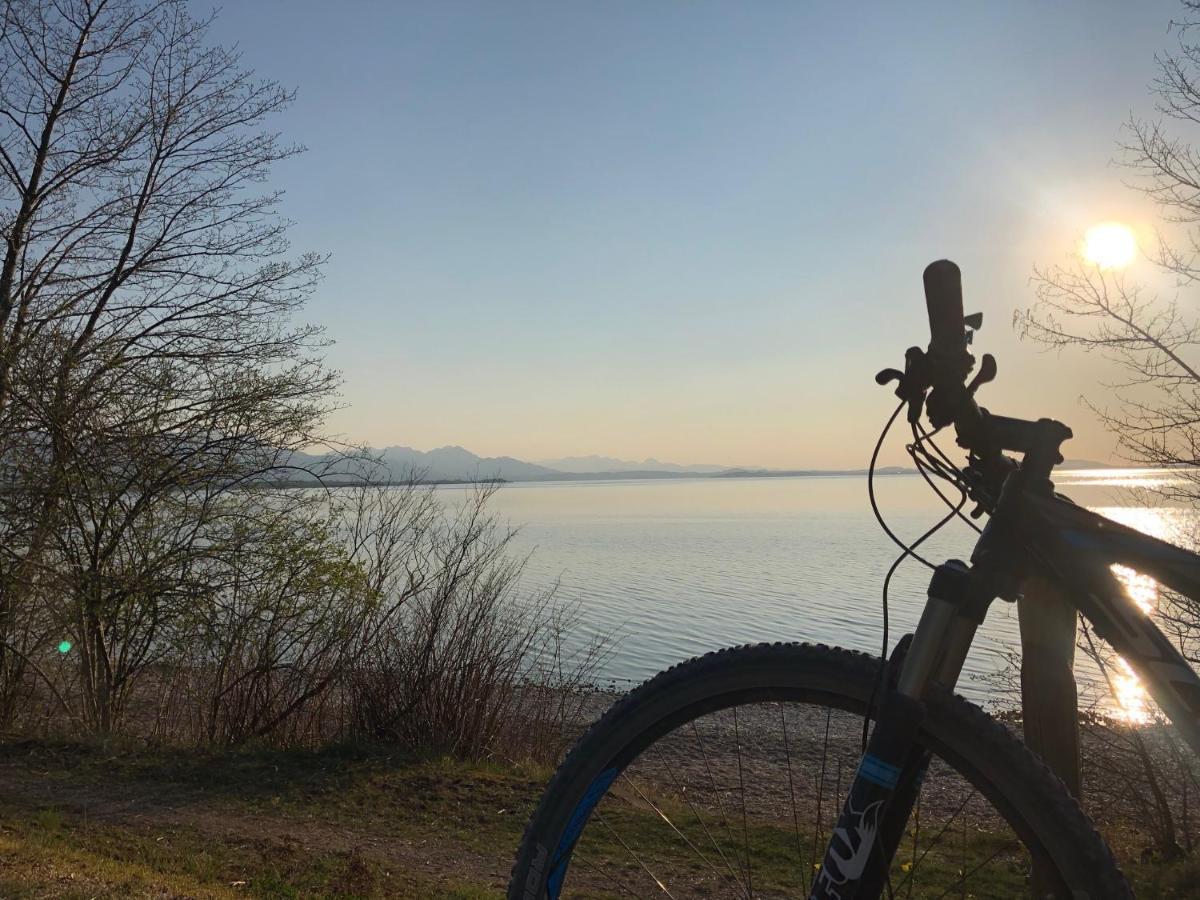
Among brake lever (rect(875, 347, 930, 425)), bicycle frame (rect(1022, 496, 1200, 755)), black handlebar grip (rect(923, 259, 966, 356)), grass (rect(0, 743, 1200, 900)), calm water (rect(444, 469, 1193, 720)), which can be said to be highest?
black handlebar grip (rect(923, 259, 966, 356))

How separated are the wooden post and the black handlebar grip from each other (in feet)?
1.53

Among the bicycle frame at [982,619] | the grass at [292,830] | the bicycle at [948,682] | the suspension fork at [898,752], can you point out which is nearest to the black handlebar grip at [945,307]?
the bicycle at [948,682]

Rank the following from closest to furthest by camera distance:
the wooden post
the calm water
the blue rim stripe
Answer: the blue rim stripe
the wooden post
the calm water

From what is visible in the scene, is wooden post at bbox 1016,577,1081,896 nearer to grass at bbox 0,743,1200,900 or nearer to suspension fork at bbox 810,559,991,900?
suspension fork at bbox 810,559,991,900

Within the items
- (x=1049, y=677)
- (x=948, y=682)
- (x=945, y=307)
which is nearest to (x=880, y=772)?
(x=948, y=682)

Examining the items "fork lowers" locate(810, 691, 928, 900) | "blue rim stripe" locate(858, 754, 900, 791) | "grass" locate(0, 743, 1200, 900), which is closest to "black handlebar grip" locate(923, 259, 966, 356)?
"fork lowers" locate(810, 691, 928, 900)

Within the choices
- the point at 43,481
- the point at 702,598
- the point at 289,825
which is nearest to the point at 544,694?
the point at 289,825

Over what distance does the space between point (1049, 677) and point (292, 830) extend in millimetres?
5023

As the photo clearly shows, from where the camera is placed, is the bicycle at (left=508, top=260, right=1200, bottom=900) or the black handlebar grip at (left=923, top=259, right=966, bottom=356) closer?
the bicycle at (left=508, top=260, right=1200, bottom=900)

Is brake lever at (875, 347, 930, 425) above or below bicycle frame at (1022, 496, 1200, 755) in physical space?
above

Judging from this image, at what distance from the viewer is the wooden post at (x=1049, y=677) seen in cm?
169

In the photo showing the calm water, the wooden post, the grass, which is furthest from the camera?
the calm water

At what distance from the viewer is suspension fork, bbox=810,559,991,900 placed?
1.46 meters

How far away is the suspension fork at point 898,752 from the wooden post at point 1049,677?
253 millimetres
